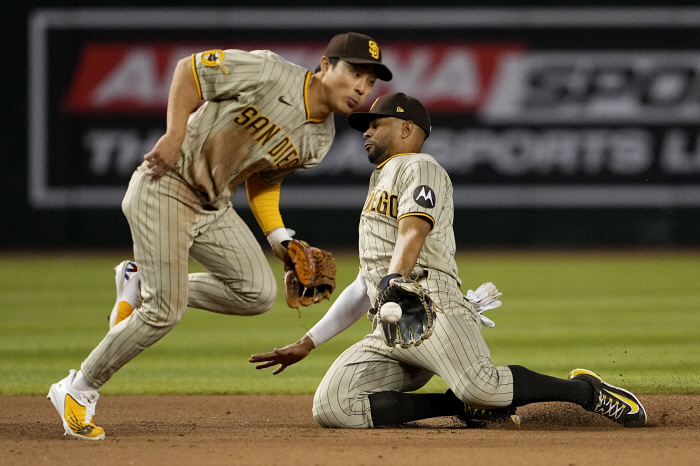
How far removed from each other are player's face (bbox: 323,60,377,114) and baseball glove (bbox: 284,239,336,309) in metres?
0.72

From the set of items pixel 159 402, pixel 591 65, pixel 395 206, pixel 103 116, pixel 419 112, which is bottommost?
pixel 159 402

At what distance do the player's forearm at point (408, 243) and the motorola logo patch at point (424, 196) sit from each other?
0.07 metres

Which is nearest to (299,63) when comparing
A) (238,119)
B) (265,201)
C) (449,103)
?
(449,103)

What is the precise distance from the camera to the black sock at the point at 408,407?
4.07 meters

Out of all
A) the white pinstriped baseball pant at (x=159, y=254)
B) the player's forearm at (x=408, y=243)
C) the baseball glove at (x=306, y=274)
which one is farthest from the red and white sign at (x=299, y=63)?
the player's forearm at (x=408, y=243)

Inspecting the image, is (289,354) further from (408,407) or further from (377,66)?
(377,66)

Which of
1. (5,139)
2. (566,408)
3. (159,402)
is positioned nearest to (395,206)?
(566,408)

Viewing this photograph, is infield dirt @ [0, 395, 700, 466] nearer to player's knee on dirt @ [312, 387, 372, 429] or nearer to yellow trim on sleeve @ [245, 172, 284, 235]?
player's knee on dirt @ [312, 387, 372, 429]

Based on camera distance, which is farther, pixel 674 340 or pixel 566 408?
pixel 674 340

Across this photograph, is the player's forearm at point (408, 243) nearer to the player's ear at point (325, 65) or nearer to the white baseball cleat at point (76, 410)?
the player's ear at point (325, 65)

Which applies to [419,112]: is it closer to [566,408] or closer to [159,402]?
[566,408]

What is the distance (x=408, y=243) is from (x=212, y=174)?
3.13 ft

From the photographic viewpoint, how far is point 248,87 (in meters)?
4.02

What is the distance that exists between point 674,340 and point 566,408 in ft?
10.2
